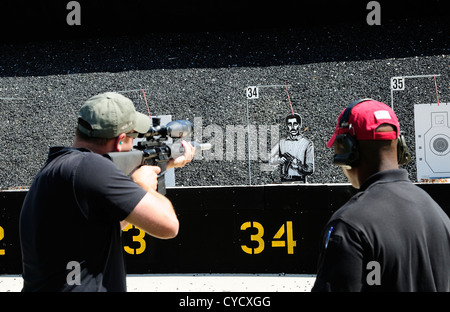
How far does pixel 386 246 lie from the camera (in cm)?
87

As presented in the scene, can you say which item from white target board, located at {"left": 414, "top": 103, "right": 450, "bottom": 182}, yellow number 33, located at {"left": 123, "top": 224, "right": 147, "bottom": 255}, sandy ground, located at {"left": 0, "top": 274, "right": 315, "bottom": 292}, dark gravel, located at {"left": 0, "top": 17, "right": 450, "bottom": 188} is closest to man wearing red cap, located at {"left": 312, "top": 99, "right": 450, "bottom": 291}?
sandy ground, located at {"left": 0, "top": 274, "right": 315, "bottom": 292}

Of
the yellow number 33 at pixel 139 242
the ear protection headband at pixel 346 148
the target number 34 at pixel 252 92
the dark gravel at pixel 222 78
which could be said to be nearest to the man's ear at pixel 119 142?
the ear protection headband at pixel 346 148

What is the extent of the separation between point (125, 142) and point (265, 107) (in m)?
2.71

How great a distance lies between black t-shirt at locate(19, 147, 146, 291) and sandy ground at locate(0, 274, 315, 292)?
1.67 metres

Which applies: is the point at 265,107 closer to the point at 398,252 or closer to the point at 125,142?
the point at 125,142

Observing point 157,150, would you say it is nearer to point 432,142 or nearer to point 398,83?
point 398,83

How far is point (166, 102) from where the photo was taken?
13.3 feet

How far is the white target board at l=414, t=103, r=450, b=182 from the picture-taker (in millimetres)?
3684

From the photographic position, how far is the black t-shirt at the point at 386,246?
0.87m

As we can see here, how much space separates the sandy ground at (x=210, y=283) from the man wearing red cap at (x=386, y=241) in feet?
6.05

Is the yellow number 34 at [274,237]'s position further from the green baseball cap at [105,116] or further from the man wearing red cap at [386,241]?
the man wearing red cap at [386,241]

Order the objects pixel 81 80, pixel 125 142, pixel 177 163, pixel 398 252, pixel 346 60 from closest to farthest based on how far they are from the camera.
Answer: pixel 398 252 → pixel 125 142 → pixel 177 163 → pixel 346 60 → pixel 81 80

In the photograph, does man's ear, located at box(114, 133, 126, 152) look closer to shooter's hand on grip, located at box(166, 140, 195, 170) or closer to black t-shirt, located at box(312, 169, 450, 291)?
shooter's hand on grip, located at box(166, 140, 195, 170)

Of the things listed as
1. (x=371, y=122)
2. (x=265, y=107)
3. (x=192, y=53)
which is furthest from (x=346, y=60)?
(x=371, y=122)
